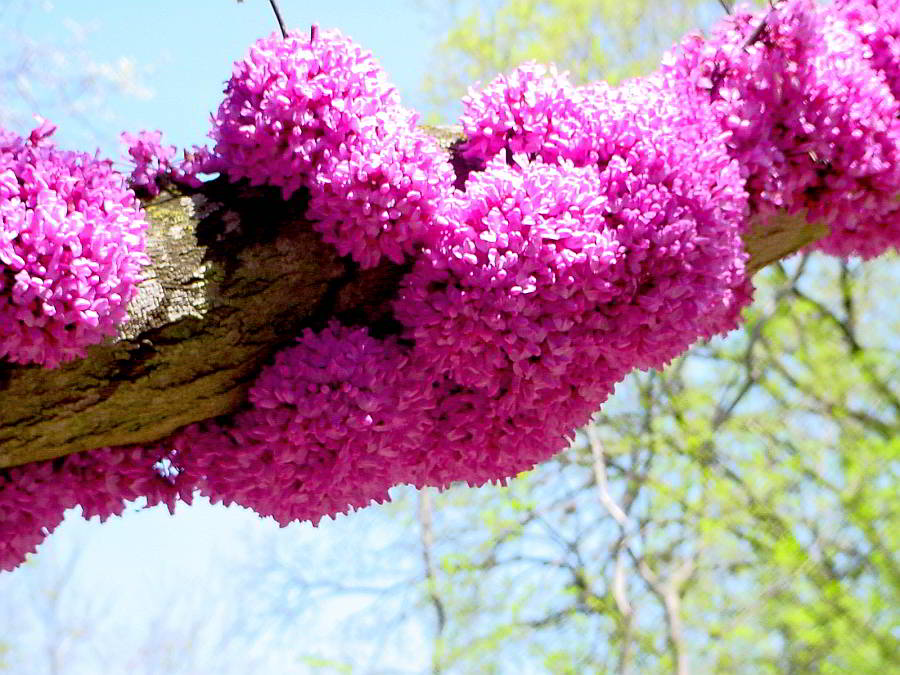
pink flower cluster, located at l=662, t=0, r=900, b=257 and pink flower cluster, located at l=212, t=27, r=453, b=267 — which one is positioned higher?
pink flower cluster, located at l=662, t=0, r=900, b=257

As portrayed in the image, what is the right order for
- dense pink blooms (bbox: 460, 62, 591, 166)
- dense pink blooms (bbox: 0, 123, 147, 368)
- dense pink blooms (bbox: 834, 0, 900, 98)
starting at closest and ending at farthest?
1. dense pink blooms (bbox: 0, 123, 147, 368)
2. dense pink blooms (bbox: 460, 62, 591, 166)
3. dense pink blooms (bbox: 834, 0, 900, 98)

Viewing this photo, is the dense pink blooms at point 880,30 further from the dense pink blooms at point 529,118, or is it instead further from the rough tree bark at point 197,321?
the rough tree bark at point 197,321

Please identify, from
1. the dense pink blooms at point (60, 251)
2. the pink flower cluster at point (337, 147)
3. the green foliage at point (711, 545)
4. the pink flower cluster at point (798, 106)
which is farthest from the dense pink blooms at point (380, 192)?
the green foliage at point (711, 545)

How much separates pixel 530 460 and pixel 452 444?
24 centimetres

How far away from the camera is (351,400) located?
2.41m

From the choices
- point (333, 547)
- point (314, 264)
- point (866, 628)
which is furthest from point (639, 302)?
point (333, 547)

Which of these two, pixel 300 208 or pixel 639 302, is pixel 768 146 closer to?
pixel 639 302

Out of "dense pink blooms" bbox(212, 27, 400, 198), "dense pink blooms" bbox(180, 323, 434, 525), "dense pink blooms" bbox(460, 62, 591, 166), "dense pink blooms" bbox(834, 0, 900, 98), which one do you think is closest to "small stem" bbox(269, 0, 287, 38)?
"dense pink blooms" bbox(212, 27, 400, 198)

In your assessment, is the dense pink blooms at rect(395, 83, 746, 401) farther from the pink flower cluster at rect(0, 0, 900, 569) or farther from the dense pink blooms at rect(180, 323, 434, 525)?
the dense pink blooms at rect(180, 323, 434, 525)

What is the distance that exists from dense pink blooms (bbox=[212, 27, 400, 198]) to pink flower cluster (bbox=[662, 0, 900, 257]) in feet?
3.40

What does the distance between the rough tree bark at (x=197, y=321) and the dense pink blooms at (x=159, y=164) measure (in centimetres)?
4

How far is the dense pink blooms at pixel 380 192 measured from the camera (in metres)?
2.34

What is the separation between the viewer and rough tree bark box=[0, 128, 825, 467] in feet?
7.48

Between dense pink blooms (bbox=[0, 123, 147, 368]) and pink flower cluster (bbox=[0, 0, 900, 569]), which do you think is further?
pink flower cluster (bbox=[0, 0, 900, 569])
